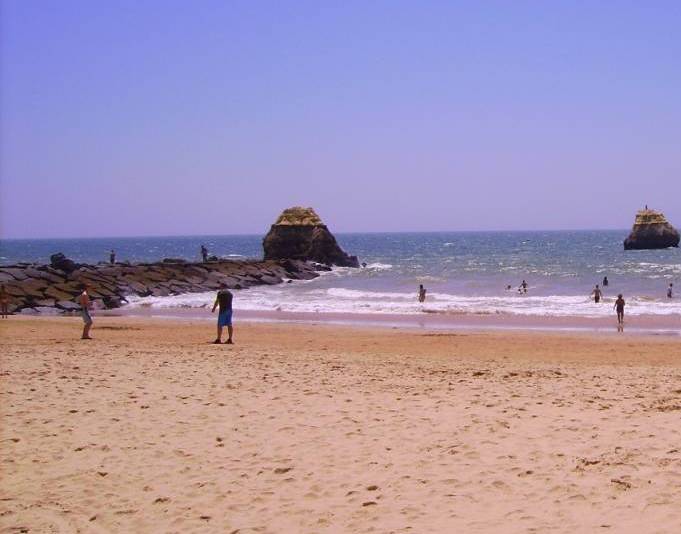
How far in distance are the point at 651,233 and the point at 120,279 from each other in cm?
8108

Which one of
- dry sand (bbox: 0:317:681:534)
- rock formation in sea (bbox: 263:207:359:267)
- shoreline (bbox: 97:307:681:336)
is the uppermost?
rock formation in sea (bbox: 263:207:359:267)

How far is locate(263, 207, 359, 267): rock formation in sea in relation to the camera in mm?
71000

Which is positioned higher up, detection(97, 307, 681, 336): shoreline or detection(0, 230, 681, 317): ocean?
detection(0, 230, 681, 317): ocean

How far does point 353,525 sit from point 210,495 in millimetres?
1385

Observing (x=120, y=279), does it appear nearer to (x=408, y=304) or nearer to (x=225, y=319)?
(x=408, y=304)

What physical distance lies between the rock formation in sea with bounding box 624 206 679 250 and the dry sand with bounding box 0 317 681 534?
317 feet

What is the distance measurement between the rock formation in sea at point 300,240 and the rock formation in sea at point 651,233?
2044 inches

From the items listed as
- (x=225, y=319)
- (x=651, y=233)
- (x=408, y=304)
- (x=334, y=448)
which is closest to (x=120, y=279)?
(x=408, y=304)

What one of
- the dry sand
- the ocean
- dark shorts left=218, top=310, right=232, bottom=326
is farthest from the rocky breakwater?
the dry sand

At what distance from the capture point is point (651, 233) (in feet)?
339

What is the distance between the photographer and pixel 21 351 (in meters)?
15.6

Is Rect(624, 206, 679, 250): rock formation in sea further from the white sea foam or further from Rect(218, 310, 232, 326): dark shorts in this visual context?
Rect(218, 310, 232, 326): dark shorts

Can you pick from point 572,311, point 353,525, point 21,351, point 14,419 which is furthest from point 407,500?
point 572,311

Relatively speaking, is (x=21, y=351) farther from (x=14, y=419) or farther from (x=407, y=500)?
(x=407, y=500)
